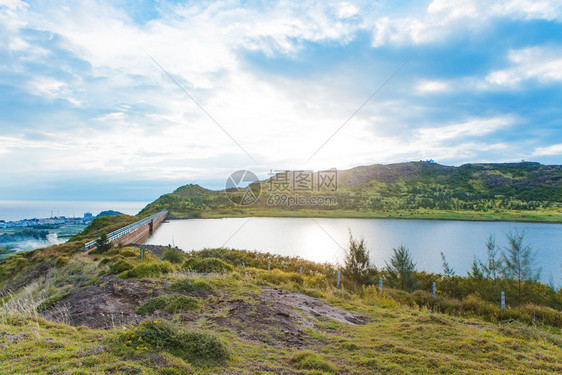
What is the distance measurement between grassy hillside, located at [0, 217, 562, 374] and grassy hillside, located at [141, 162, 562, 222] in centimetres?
8758

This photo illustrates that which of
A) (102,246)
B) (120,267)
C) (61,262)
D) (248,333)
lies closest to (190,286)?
(248,333)

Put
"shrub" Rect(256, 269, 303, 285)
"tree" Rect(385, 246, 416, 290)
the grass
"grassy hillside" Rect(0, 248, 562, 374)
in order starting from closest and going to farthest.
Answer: "grassy hillside" Rect(0, 248, 562, 374)
"shrub" Rect(256, 269, 303, 285)
"tree" Rect(385, 246, 416, 290)
the grass

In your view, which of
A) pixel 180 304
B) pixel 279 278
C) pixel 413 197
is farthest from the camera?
pixel 413 197

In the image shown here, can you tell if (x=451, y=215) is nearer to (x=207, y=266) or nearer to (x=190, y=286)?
(x=207, y=266)

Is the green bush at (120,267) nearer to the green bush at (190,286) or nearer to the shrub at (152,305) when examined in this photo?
the green bush at (190,286)

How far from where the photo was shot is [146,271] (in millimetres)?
12352

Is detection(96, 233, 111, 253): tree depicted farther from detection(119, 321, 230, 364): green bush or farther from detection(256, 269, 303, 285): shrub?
detection(119, 321, 230, 364): green bush

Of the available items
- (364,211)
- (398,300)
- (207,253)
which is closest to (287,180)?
(364,211)

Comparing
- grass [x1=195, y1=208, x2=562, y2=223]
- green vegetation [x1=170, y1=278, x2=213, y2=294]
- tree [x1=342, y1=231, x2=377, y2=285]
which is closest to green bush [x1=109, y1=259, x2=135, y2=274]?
green vegetation [x1=170, y1=278, x2=213, y2=294]

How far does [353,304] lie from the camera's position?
1142 cm

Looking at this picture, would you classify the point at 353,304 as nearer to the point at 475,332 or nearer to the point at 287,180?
the point at 475,332

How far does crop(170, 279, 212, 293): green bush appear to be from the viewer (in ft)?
33.3

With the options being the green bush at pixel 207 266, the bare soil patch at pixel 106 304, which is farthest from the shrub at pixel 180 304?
the green bush at pixel 207 266

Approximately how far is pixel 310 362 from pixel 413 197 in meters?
144
